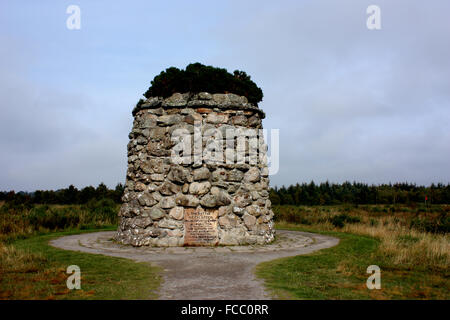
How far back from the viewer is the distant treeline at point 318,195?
3078 cm

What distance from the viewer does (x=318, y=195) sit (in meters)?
46.5

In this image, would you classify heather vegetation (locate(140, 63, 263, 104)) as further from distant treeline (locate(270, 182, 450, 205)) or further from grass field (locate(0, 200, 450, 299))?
distant treeline (locate(270, 182, 450, 205))

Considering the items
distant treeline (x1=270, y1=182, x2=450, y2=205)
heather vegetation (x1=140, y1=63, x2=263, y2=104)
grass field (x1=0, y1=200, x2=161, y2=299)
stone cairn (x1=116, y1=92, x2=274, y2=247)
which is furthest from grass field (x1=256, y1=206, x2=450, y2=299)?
distant treeline (x1=270, y1=182, x2=450, y2=205)

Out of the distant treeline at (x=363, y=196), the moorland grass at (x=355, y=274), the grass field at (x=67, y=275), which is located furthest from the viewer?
the distant treeline at (x=363, y=196)

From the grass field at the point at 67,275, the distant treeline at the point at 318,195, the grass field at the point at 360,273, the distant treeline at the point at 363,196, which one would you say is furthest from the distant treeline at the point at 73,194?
the grass field at the point at 360,273

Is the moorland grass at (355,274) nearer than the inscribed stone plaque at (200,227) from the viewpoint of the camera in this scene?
Yes

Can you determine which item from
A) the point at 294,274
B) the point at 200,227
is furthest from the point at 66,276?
the point at 200,227

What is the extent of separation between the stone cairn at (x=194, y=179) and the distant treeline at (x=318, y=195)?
66.4 feet

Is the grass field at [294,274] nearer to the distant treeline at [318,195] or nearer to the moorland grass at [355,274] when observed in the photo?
the moorland grass at [355,274]

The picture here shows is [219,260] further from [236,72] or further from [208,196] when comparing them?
[236,72]

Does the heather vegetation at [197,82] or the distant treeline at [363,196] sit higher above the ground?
the heather vegetation at [197,82]

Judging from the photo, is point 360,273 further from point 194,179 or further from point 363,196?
point 363,196
